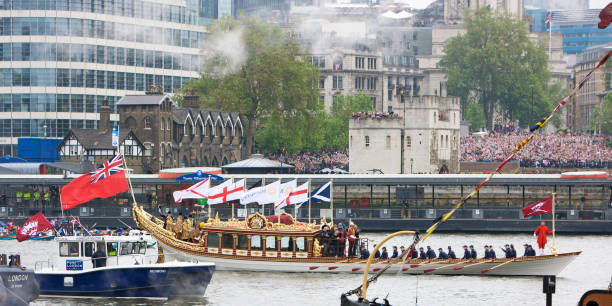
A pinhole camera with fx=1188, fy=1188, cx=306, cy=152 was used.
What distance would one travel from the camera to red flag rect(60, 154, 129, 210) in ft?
176

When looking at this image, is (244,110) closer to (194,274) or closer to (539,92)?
(539,92)

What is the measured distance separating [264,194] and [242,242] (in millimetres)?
3646

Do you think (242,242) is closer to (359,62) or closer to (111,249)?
(111,249)

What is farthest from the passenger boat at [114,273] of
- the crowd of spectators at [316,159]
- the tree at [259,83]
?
the tree at [259,83]

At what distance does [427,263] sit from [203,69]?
3494 inches

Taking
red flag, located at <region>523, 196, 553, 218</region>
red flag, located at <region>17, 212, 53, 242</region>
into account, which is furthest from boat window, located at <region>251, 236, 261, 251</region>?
red flag, located at <region>523, 196, 553, 218</region>

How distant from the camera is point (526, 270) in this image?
59.3 m

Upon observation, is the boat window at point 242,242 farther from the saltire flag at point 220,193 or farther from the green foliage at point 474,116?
the green foliage at point 474,116

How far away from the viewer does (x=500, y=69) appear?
17550cm

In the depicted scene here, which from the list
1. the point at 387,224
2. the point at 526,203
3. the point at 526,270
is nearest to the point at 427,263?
the point at 526,270

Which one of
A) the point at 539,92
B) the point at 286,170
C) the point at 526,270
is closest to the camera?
the point at 526,270

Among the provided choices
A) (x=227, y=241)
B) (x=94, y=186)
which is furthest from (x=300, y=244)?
(x=94, y=186)

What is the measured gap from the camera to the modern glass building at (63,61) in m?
133

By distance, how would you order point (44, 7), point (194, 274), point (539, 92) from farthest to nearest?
point (539, 92) → point (44, 7) → point (194, 274)
